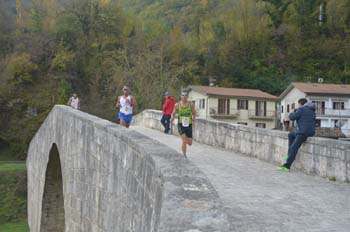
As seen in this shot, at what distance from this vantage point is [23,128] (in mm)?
34312

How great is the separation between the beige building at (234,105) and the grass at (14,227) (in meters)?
22.0

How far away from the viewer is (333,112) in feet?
143

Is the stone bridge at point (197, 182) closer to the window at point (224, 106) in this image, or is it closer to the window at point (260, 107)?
the window at point (224, 106)

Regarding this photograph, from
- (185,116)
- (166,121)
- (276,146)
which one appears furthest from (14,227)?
(276,146)

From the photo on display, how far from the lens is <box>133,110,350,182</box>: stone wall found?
24.7 ft

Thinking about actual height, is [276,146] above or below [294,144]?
below

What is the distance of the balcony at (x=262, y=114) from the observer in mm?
44188

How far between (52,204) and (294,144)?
8.95 m

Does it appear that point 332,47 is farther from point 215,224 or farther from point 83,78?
point 215,224

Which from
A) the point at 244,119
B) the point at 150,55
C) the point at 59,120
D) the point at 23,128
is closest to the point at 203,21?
the point at 244,119

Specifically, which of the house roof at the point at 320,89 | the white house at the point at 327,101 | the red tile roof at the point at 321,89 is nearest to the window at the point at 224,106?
the white house at the point at 327,101

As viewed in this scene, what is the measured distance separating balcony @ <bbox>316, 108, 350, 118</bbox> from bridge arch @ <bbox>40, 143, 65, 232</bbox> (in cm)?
3247

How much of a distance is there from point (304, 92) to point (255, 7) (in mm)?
19423

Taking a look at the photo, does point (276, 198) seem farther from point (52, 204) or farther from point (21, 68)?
point (21, 68)
